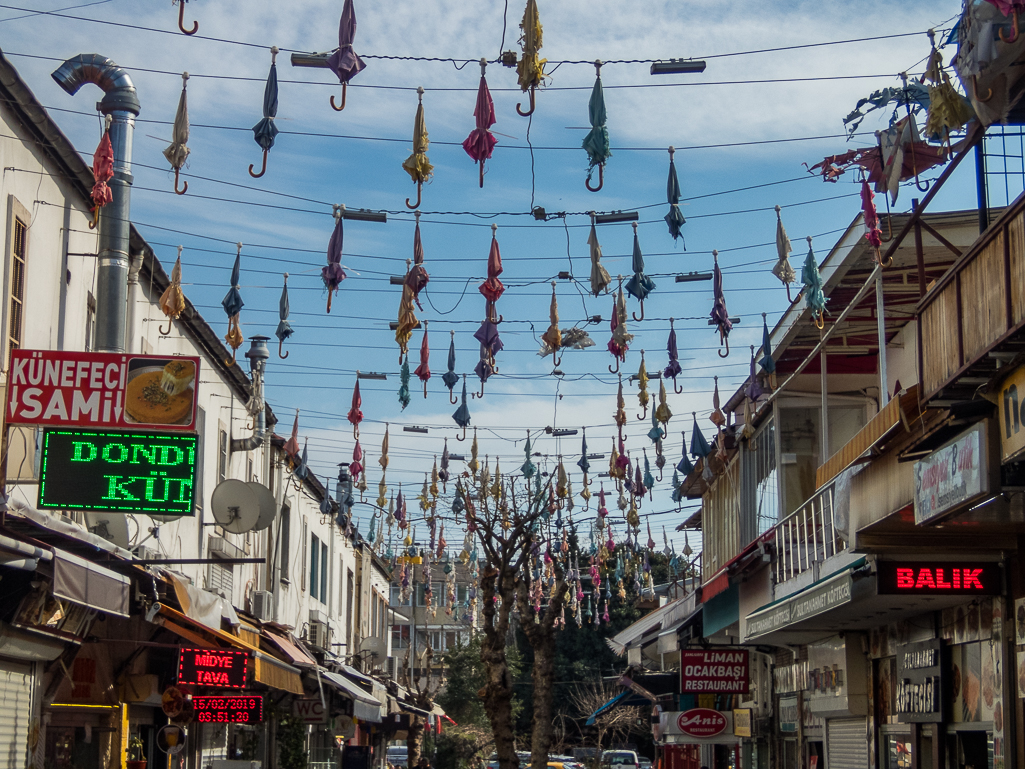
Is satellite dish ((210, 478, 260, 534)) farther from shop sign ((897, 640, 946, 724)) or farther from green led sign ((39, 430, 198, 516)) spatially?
shop sign ((897, 640, 946, 724))

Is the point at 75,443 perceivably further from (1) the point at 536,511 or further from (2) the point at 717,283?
(1) the point at 536,511

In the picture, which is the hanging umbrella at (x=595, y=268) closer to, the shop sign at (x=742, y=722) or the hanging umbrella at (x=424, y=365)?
the hanging umbrella at (x=424, y=365)

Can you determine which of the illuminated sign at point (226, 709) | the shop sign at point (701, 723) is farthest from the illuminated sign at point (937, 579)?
the illuminated sign at point (226, 709)

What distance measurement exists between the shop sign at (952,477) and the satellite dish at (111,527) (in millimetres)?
9832

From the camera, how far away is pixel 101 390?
12.2m

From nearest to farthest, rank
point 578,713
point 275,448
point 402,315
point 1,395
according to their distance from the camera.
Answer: point 1,395 < point 402,315 < point 275,448 < point 578,713

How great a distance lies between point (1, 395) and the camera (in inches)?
460

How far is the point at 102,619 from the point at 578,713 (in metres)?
51.1

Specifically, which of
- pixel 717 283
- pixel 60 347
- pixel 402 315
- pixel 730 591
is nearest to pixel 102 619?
pixel 60 347

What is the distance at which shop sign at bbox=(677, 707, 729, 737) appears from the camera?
2119 cm

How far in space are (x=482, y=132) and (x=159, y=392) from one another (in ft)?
14.5

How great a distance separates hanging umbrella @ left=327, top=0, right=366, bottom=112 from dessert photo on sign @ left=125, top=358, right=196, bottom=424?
390cm

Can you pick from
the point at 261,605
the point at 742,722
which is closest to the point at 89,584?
the point at 261,605

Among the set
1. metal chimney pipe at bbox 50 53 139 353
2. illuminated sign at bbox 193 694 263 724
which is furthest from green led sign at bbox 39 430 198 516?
illuminated sign at bbox 193 694 263 724
